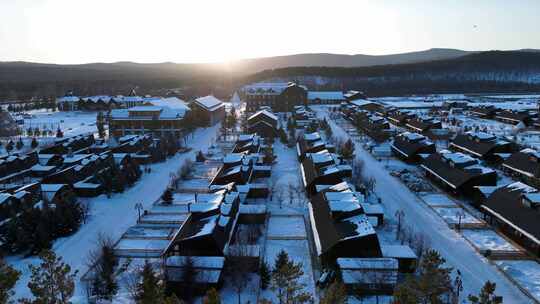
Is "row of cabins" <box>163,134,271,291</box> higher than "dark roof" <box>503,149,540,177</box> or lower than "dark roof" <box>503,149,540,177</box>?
lower

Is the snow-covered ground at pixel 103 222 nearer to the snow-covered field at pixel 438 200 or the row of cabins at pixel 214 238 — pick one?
the row of cabins at pixel 214 238

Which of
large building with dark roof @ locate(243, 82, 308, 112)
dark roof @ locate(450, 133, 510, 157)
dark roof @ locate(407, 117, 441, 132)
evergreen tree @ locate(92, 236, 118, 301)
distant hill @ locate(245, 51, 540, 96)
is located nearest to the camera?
evergreen tree @ locate(92, 236, 118, 301)

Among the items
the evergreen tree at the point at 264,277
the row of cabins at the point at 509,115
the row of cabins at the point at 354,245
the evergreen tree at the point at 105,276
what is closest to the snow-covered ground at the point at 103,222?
the evergreen tree at the point at 105,276

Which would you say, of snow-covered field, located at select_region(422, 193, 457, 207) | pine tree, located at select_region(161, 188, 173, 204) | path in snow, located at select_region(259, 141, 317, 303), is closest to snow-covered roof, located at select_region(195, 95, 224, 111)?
path in snow, located at select_region(259, 141, 317, 303)

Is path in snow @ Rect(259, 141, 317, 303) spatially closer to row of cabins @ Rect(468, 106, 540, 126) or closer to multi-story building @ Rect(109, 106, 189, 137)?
multi-story building @ Rect(109, 106, 189, 137)

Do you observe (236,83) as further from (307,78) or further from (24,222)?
(24,222)

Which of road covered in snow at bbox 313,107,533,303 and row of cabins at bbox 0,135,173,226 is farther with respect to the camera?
row of cabins at bbox 0,135,173,226

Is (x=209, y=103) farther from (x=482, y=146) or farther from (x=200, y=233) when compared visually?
(x=200, y=233)
